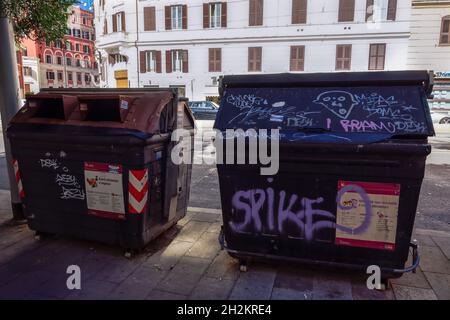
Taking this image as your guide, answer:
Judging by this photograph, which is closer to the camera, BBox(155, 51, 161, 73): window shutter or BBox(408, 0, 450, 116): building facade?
BBox(408, 0, 450, 116): building facade

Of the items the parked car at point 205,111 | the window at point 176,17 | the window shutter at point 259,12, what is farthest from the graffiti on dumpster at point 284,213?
the window at point 176,17

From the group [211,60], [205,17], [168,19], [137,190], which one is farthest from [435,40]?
[137,190]

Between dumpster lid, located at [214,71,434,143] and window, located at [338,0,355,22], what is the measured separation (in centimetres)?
2471

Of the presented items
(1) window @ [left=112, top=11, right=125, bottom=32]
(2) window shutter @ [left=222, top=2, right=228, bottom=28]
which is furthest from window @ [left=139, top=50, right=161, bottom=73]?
(2) window shutter @ [left=222, top=2, right=228, bottom=28]

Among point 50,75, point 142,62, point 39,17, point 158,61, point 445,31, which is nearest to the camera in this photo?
point 39,17

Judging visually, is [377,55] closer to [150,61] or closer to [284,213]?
[150,61]

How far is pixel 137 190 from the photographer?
3295 millimetres

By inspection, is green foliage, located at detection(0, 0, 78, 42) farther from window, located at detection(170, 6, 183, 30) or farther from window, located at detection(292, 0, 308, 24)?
window, located at detection(170, 6, 183, 30)

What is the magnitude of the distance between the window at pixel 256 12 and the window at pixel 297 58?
131 inches

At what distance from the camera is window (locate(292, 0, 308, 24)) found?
2508cm

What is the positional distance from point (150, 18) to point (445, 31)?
71.5 feet

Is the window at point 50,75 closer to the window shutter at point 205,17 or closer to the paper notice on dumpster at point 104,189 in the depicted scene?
the window shutter at point 205,17

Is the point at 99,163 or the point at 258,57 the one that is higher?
the point at 258,57

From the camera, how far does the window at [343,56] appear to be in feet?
81.8
